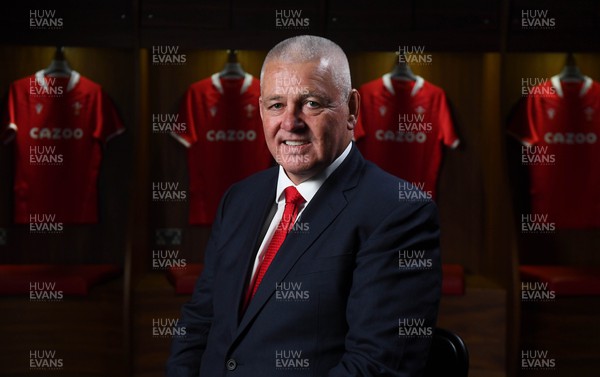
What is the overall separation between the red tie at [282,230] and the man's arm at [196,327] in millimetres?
164

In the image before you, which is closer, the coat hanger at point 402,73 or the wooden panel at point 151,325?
the wooden panel at point 151,325

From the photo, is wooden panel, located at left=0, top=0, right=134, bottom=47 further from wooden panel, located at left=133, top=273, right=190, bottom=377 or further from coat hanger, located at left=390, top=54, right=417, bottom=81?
coat hanger, located at left=390, top=54, right=417, bottom=81

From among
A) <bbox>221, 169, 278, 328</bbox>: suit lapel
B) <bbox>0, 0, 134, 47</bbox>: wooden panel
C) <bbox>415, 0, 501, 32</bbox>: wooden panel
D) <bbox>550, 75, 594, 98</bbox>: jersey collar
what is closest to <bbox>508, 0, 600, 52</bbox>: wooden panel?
<bbox>415, 0, 501, 32</bbox>: wooden panel

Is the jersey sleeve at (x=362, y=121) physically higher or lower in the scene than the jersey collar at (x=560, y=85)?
lower

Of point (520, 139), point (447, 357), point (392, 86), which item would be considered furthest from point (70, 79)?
point (447, 357)

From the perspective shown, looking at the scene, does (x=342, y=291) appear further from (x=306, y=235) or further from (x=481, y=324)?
(x=481, y=324)

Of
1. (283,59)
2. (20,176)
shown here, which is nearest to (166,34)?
(20,176)

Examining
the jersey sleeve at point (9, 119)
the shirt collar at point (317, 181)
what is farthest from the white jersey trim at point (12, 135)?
the shirt collar at point (317, 181)

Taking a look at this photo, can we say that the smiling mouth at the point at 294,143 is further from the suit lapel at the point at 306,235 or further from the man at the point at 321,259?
the suit lapel at the point at 306,235

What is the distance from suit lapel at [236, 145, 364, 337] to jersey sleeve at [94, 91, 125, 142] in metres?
2.82

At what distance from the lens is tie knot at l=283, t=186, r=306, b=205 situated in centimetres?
162

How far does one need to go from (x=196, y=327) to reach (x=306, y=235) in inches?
15.2

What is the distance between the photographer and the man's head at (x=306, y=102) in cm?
149

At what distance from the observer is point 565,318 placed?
3799mm
